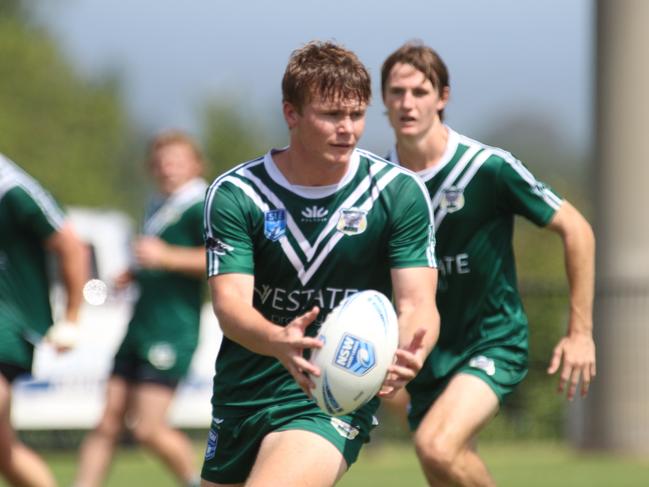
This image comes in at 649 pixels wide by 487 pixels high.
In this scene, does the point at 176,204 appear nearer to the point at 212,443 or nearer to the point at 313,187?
the point at 212,443

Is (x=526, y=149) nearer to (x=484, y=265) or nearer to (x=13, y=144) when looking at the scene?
(x=13, y=144)

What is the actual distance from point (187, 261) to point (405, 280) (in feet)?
15.7

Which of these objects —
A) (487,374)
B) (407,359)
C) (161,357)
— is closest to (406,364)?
(407,359)

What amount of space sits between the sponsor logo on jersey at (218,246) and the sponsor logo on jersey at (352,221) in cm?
45

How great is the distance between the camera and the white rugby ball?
17.0ft

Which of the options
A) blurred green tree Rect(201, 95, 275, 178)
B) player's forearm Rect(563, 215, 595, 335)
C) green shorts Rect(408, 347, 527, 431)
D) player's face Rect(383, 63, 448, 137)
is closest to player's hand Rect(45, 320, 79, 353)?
green shorts Rect(408, 347, 527, 431)

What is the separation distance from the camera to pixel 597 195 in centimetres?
1661

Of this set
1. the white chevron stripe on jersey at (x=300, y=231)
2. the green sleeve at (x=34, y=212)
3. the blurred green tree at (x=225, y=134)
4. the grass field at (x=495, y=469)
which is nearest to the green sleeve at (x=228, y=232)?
the white chevron stripe on jersey at (x=300, y=231)

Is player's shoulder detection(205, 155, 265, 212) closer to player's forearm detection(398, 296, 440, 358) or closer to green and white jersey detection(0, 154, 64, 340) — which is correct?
player's forearm detection(398, 296, 440, 358)

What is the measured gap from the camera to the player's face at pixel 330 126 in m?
5.56

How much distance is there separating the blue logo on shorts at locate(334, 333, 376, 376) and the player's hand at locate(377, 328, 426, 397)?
0.43ft

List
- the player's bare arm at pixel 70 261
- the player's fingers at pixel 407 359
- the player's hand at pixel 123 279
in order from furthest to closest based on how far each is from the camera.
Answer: the player's hand at pixel 123 279
the player's bare arm at pixel 70 261
the player's fingers at pixel 407 359

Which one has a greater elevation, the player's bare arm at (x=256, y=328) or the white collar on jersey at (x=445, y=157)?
the white collar on jersey at (x=445, y=157)

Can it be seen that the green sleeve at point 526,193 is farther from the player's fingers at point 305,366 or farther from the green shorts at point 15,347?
the green shorts at point 15,347
